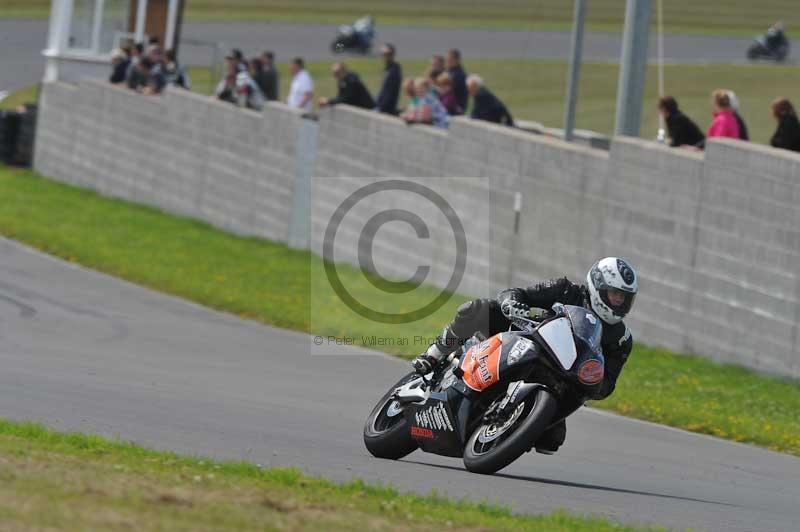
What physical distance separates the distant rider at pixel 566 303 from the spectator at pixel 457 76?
12.2 metres

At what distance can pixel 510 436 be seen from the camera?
8.73m

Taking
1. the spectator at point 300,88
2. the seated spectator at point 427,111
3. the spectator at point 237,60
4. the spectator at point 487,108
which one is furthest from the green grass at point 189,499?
the spectator at point 237,60

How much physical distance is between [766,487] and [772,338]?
17.6 feet

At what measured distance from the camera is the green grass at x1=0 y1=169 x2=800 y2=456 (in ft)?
44.3

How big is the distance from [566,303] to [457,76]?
12824 millimetres

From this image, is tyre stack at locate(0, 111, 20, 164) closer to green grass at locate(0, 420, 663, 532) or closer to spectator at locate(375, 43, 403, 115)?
spectator at locate(375, 43, 403, 115)

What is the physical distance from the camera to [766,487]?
10.1 meters

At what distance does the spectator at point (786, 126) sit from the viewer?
50.2 ft

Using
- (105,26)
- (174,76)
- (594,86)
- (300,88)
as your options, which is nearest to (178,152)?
(174,76)

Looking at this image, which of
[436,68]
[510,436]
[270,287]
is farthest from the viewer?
[436,68]

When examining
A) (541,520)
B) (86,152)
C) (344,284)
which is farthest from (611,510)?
(86,152)

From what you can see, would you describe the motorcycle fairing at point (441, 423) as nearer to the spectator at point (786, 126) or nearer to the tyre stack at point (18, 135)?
the spectator at point (786, 126)

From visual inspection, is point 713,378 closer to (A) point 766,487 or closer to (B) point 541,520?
(A) point 766,487

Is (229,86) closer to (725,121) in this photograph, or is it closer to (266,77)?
(266,77)
